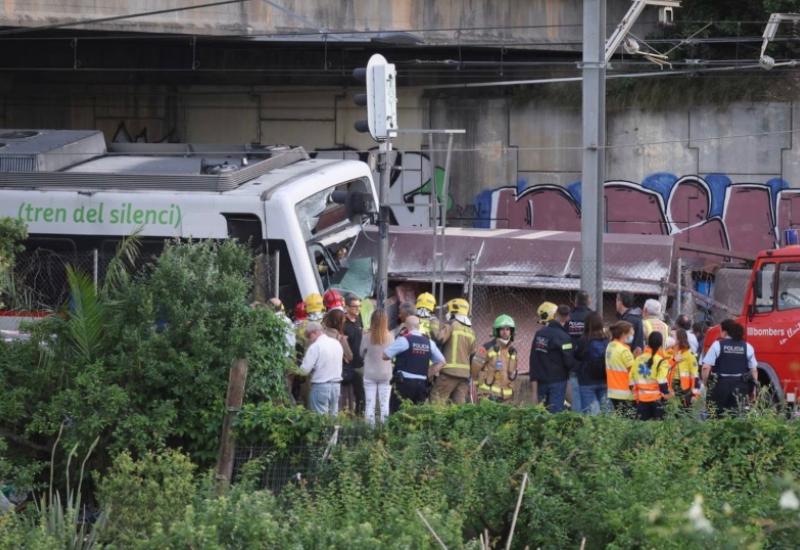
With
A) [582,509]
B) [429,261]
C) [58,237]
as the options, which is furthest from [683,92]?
[582,509]

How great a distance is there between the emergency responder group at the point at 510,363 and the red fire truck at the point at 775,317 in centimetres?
216

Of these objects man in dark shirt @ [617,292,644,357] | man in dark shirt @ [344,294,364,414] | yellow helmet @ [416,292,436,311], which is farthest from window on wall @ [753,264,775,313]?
man in dark shirt @ [344,294,364,414]

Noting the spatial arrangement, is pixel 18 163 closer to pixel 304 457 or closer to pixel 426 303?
pixel 426 303

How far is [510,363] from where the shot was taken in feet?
47.3

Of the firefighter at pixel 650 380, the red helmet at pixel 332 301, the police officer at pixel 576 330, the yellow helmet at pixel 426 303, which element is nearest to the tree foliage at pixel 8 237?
the red helmet at pixel 332 301

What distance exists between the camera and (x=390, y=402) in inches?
570

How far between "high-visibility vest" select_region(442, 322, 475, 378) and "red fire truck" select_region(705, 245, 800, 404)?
12.0 ft

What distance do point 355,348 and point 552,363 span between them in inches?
88.3

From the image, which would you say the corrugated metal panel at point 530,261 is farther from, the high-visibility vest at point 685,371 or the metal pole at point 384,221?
the high-visibility vest at point 685,371

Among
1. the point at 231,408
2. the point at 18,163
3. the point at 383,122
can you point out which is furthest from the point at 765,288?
the point at 18,163

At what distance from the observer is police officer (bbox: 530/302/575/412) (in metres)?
14.4

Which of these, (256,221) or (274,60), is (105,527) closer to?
(256,221)

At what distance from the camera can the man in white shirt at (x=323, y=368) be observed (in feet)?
43.0

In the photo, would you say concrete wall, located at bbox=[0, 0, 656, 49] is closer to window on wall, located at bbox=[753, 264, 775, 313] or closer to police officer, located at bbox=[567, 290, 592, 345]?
police officer, located at bbox=[567, 290, 592, 345]
